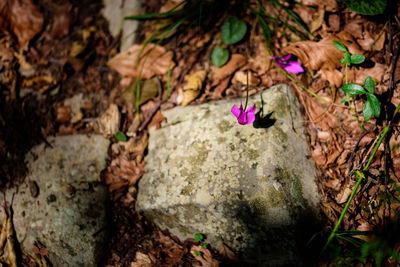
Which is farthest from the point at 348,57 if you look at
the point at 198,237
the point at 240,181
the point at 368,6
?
the point at 198,237

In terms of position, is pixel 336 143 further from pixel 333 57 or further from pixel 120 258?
pixel 120 258

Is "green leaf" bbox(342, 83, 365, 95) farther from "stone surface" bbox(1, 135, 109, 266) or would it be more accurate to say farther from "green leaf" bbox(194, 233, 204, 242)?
"stone surface" bbox(1, 135, 109, 266)

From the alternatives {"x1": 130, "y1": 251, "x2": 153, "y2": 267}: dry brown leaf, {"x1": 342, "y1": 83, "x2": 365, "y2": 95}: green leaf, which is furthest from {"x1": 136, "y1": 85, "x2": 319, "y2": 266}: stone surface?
{"x1": 342, "y1": 83, "x2": 365, "y2": 95}: green leaf

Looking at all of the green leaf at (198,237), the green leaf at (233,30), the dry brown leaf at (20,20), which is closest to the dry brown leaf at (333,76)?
the green leaf at (233,30)

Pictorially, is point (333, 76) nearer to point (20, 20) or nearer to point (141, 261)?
point (141, 261)

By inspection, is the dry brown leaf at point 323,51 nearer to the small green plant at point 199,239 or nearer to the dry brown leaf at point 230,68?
the dry brown leaf at point 230,68
